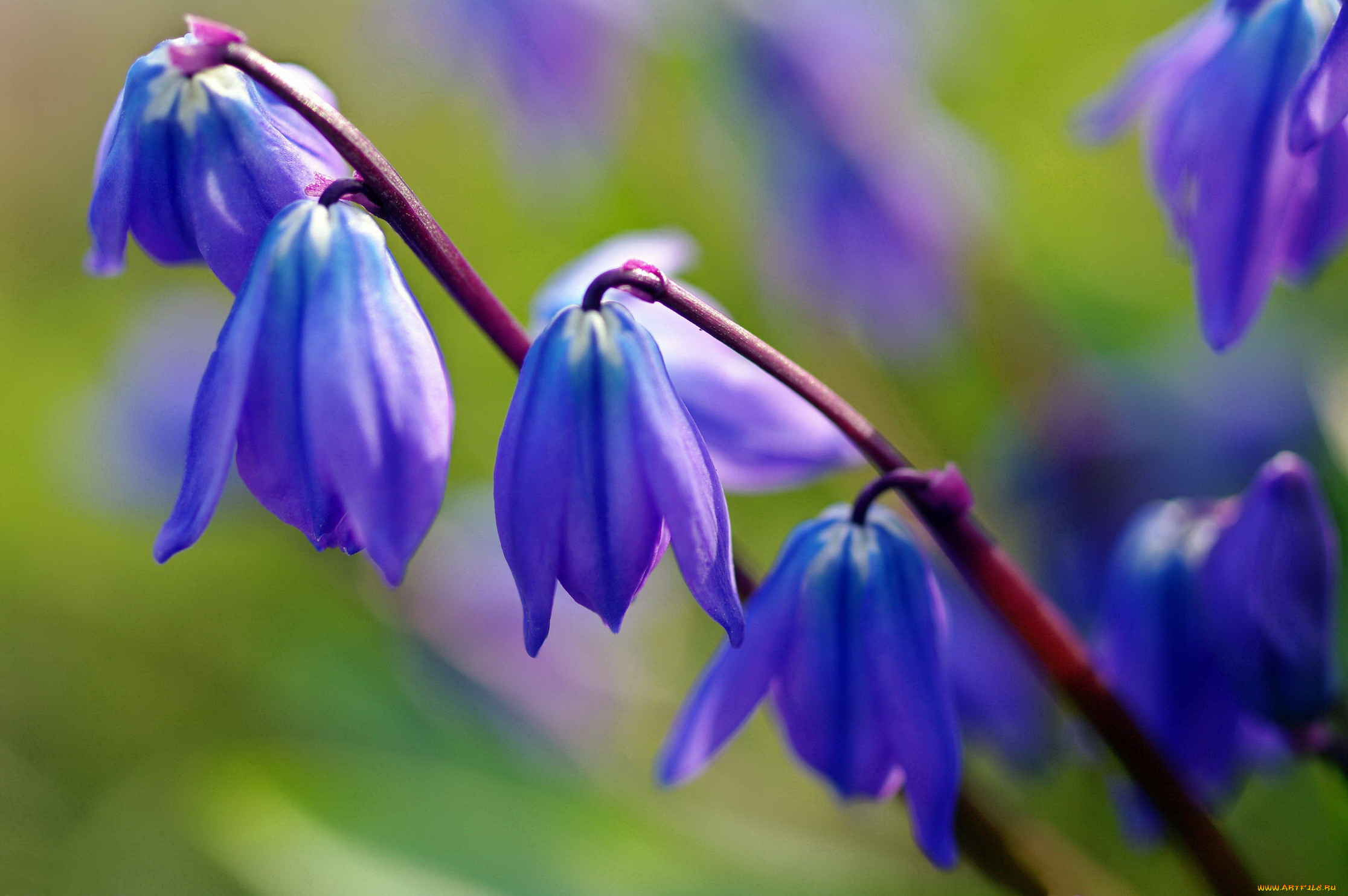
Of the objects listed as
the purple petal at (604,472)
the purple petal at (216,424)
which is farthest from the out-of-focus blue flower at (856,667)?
the purple petal at (216,424)

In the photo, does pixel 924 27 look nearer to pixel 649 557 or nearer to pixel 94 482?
pixel 94 482

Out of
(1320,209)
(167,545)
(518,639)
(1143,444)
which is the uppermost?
(1320,209)

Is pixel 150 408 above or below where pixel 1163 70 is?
below

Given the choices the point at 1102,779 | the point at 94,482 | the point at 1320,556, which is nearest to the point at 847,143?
the point at 1102,779

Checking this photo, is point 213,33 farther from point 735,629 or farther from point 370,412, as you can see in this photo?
point 735,629

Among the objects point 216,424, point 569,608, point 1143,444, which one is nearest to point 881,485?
point 216,424

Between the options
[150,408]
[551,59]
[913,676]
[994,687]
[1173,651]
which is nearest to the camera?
[913,676]

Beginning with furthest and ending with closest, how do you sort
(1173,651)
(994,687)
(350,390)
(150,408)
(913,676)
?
(150,408) → (994,687) → (1173,651) → (913,676) → (350,390)

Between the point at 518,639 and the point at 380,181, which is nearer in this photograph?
the point at 380,181
